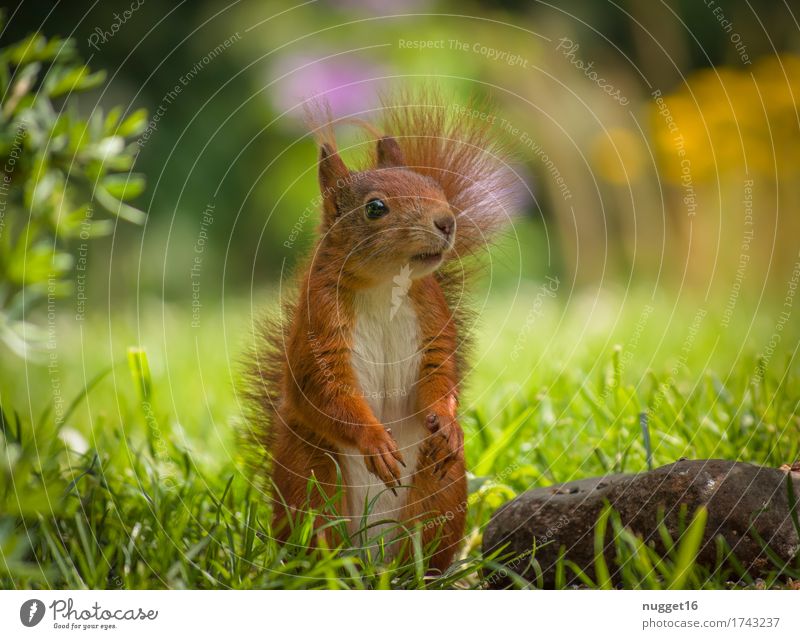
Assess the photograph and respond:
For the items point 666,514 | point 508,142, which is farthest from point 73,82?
point 666,514

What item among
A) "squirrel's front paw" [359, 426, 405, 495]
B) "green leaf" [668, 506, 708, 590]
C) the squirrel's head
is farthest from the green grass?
the squirrel's head

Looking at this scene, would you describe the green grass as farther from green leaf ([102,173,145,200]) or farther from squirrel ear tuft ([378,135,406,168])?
squirrel ear tuft ([378,135,406,168])

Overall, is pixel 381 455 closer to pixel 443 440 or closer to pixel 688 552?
pixel 443 440

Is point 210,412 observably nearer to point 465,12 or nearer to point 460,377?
point 460,377

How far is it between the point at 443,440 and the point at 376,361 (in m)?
0.15

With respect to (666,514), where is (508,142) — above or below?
above

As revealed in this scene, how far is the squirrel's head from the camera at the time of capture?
51.6 inches

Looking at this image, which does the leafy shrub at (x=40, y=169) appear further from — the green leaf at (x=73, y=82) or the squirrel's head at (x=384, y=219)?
the squirrel's head at (x=384, y=219)

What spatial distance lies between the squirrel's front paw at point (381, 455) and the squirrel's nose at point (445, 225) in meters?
0.28

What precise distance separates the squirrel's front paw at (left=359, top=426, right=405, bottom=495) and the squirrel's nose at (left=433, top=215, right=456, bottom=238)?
28 centimetres

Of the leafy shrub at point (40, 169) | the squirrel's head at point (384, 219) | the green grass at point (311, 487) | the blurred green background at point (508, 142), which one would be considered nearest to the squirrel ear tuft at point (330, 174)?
the squirrel's head at point (384, 219)

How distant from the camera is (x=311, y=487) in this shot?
1314 mm

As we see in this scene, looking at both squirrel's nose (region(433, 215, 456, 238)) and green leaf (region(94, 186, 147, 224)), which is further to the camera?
green leaf (region(94, 186, 147, 224))
